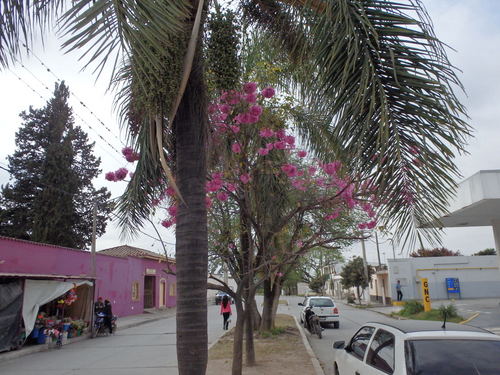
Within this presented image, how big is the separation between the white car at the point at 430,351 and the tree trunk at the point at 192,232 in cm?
209

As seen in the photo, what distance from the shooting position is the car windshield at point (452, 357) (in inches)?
167

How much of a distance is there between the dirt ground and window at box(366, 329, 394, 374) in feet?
13.9

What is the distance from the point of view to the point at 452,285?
1555 inches

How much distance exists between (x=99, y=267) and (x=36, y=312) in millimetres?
11246

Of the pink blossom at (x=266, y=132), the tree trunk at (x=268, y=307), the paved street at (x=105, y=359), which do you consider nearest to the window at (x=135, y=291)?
the paved street at (x=105, y=359)

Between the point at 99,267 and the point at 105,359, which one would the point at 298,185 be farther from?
the point at 99,267

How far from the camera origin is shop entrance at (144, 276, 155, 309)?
37.6 meters

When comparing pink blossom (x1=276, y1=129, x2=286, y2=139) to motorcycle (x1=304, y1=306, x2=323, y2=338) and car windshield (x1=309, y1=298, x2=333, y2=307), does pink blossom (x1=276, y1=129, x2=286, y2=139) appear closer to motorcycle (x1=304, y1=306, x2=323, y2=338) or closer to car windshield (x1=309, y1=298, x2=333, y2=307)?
motorcycle (x1=304, y1=306, x2=323, y2=338)

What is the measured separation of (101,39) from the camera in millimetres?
2805

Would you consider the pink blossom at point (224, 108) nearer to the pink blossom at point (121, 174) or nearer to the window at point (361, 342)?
the pink blossom at point (121, 174)

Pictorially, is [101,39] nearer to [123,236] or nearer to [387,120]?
[387,120]

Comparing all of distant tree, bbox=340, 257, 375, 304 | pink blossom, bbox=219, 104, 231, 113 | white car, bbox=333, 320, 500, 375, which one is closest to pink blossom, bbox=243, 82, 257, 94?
pink blossom, bbox=219, 104, 231, 113

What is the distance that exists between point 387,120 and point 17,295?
15371mm

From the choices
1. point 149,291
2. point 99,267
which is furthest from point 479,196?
point 149,291
